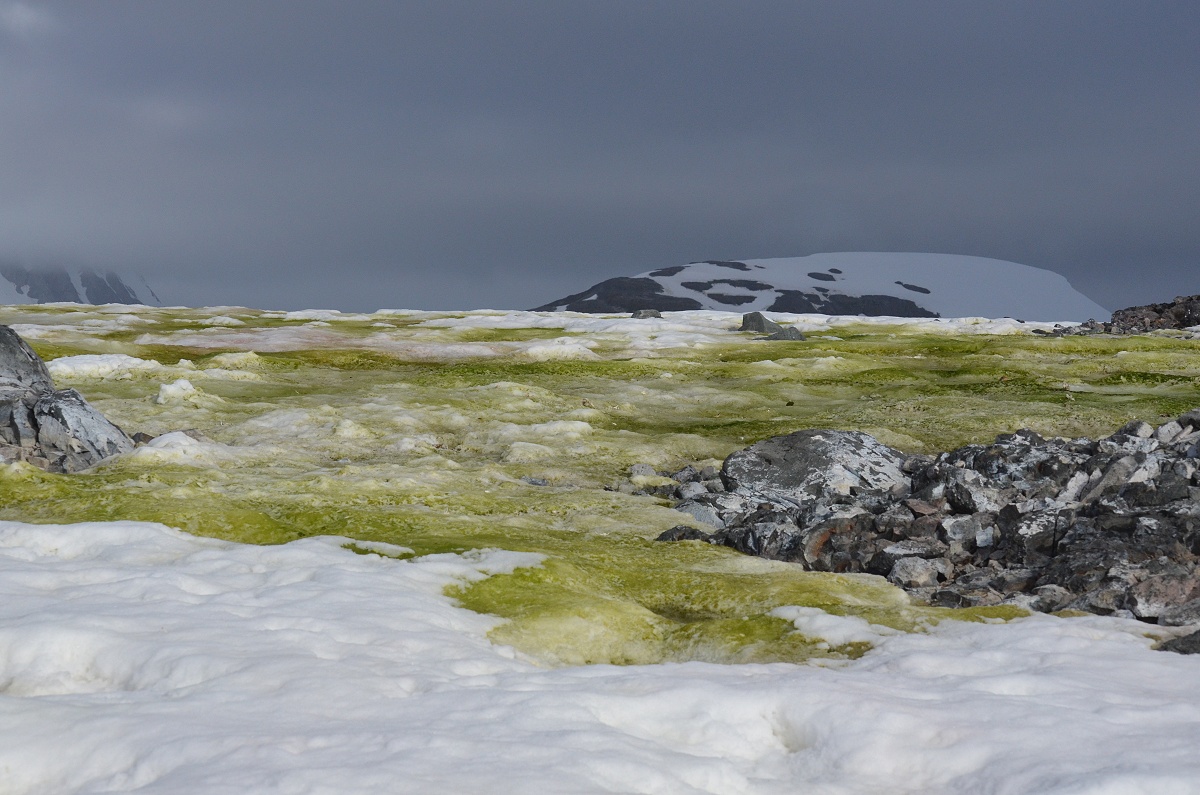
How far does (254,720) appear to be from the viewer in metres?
12.0

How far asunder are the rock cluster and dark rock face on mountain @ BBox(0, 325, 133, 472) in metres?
128

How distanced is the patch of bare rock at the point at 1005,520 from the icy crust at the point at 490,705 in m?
2.88

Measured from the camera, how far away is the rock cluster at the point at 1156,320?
447 feet

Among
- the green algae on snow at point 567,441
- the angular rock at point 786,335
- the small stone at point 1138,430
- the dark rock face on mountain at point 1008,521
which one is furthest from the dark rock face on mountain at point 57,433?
the angular rock at point 786,335

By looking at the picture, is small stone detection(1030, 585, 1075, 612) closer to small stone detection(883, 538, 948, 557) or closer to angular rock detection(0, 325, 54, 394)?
small stone detection(883, 538, 948, 557)

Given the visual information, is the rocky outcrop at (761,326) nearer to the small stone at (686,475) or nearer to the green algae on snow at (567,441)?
the green algae on snow at (567,441)

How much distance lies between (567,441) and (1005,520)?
23.8 m

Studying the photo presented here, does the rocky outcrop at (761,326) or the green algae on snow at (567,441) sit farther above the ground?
the rocky outcrop at (761,326)

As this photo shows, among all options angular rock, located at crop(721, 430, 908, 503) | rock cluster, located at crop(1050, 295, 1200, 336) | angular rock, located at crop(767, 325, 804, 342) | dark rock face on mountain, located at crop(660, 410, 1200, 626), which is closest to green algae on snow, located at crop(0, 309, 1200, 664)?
dark rock face on mountain, located at crop(660, 410, 1200, 626)

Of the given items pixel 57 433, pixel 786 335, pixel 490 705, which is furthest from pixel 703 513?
pixel 786 335

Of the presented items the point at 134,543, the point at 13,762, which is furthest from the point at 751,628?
the point at 134,543

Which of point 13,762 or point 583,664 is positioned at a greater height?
point 13,762

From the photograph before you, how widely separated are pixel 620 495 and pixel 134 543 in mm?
17310

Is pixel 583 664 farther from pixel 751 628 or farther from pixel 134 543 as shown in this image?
pixel 134 543
